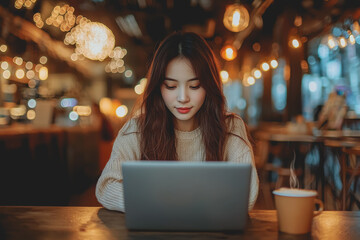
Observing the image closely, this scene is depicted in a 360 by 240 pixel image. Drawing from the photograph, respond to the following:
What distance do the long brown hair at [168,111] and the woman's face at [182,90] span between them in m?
0.03

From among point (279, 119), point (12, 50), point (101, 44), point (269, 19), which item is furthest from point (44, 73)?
point (279, 119)

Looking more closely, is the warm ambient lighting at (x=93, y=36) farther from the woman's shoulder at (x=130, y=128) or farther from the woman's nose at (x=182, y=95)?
the woman's nose at (x=182, y=95)

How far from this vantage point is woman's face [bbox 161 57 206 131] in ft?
4.82

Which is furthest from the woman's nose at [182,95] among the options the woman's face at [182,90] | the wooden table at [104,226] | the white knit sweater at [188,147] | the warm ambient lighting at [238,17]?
the warm ambient lighting at [238,17]

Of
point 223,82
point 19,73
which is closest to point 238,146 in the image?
point 223,82

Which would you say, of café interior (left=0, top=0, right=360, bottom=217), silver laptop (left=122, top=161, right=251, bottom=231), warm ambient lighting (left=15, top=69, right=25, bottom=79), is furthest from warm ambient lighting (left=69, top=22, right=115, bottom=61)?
silver laptop (left=122, top=161, right=251, bottom=231)

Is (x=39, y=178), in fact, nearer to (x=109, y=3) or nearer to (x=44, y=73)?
(x=109, y=3)

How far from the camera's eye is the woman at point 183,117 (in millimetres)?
1487

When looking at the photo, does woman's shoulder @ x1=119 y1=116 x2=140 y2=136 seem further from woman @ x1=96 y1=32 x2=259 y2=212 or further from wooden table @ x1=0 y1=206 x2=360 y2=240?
wooden table @ x1=0 y1=206 x2=360 y2=240

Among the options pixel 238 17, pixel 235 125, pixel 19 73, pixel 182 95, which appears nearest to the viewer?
pixel 182 95

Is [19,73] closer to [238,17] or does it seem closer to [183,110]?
[238,17]

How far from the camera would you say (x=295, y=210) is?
0.92 meters

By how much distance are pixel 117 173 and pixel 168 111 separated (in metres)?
0.43

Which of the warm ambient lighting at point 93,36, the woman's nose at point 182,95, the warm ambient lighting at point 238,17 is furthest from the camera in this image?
the warm ambient lighting at point 93,36
